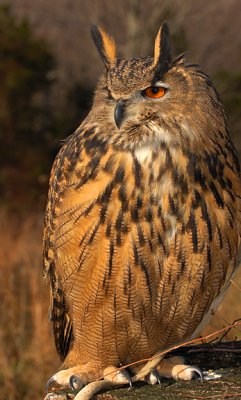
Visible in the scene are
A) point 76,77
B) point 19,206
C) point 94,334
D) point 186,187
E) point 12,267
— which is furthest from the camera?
point 76,77

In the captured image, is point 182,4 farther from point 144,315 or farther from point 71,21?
point 144,315

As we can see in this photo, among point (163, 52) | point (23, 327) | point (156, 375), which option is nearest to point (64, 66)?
point (23, 327)

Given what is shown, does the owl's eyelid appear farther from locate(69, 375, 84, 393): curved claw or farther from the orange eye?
locate(69, 375, 84, 393): curved claw

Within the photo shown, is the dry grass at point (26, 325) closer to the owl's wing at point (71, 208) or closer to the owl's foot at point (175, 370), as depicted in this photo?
the owl's foot at point (175, 370)

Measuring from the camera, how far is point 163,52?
2314 mm

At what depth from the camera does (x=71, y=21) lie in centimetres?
1678

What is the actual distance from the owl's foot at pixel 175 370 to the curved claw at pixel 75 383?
0.25 m

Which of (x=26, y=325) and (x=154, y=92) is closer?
(x=154, y=92)

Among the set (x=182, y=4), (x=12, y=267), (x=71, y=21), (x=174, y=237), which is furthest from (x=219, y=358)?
(x=71, y=21)

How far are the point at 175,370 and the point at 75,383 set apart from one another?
36cm

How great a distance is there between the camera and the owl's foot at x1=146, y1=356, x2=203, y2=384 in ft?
8.03

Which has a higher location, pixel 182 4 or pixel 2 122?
pixel 182 4

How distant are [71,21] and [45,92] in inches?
101

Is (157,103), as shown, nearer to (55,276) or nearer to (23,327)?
(55,276)
